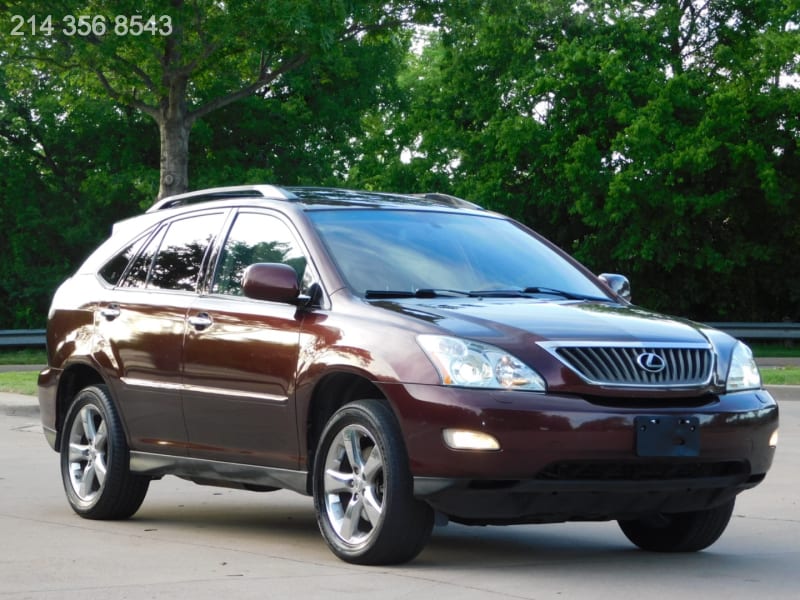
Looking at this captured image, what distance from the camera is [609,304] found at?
7.48m

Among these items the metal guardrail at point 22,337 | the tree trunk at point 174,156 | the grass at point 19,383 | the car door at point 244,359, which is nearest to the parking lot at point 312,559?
the car door at point 244,359

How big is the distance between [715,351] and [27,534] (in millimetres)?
3615

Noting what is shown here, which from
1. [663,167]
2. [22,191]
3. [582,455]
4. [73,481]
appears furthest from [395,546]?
[22,191]

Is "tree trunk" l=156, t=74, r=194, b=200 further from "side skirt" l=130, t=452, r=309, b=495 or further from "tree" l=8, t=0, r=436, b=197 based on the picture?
"side skirt" l=130, t=452, r=309, b=495

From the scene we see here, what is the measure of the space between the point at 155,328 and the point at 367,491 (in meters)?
2.06

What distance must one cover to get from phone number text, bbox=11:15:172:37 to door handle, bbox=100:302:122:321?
599 inches

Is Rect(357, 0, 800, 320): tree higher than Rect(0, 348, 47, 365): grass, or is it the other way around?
Rect(357, 0, 800, 320): tree

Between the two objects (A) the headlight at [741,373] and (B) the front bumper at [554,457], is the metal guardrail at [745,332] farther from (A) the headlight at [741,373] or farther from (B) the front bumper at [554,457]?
(B) the front bumper at [554,457]

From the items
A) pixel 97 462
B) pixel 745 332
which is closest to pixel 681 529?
pixel 97 462

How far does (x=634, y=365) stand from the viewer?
643 centimetres

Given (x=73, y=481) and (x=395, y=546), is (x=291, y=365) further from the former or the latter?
(x=73, y=481)

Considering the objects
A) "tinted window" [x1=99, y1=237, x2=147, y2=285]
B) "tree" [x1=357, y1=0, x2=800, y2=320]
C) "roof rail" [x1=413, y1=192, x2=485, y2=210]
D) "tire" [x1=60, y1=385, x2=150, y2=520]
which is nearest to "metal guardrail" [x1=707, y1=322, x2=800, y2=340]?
"tree" [x1=357, y1=0, x2=800, y2=320]

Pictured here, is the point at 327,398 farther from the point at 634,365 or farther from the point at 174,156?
the point at 174,156

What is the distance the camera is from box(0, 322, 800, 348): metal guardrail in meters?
36.0
